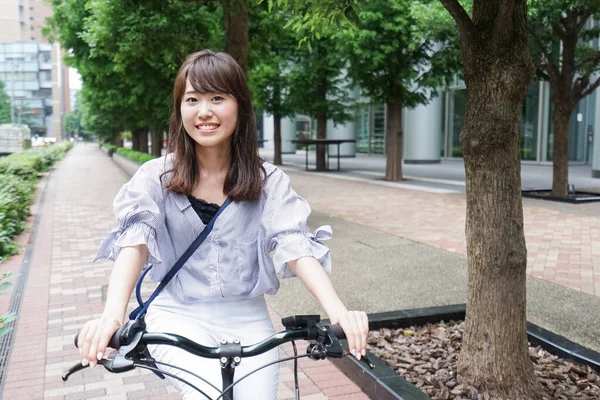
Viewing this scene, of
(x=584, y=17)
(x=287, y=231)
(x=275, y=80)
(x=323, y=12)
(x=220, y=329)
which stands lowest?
(x=220, y=329)

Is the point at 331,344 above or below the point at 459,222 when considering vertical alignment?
above

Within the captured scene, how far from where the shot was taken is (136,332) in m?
1.60

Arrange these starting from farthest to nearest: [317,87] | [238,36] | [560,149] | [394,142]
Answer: [317,87] → [394,142] → [560,149] → [238,36]

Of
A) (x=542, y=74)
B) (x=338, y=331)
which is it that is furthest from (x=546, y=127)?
(x=338, y=331)

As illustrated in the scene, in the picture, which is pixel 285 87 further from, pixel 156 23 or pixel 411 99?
pixel 156 23

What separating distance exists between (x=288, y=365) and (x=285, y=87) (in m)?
21.4

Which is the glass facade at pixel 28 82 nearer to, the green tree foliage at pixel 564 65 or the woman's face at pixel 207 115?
the green tree foliage at pixel 564 65

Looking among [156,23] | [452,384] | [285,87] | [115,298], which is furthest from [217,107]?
[285,87]

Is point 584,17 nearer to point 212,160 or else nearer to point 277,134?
point 212,160

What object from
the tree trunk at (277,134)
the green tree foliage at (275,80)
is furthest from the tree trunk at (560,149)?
the tree trunk at (277,134)

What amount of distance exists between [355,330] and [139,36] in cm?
892

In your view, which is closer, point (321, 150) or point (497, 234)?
point (497, 234)

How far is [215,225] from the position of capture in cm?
208

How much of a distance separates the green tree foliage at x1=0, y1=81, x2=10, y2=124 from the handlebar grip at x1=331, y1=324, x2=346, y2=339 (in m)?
91.9
